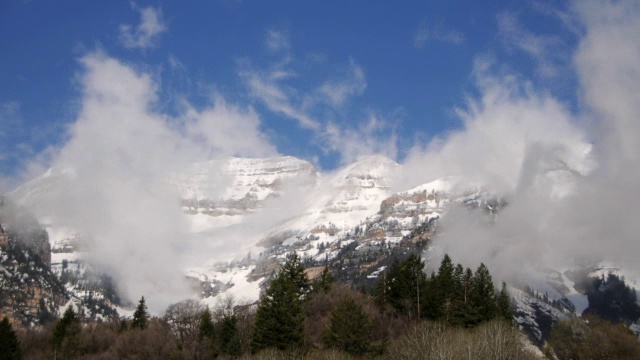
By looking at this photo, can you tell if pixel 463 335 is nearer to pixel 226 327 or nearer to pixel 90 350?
pixel 226 327

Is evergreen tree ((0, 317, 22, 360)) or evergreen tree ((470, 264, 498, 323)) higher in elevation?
evergreen tree ((470, 264, 498, 323))

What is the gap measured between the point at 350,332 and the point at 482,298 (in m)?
26.6

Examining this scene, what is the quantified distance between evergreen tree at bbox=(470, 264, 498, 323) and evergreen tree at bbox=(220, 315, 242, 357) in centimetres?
3615

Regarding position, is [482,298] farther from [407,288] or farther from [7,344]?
[7,344]

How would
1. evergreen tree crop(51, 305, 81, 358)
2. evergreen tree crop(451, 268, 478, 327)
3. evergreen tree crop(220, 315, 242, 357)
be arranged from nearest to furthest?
evergreen tree crop(451, 268, 478, 327), evergreen tree crop(220, 315, 242, 357), evergreen tree crop(51, 305, 81, 358)

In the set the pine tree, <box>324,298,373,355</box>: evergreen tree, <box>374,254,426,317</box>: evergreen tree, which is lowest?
the pine tree

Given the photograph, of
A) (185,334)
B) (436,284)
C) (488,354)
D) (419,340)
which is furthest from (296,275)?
(185,334)

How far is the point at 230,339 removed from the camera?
84812 mm

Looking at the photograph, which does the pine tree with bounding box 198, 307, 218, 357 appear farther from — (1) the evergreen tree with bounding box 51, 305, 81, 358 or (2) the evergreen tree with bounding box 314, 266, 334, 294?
(1) the evergreen tree with bounding box 51, 305, 81, 358

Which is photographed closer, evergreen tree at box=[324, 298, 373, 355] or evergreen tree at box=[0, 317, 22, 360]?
evergreen tree at box=[324, 298, 373, 355]

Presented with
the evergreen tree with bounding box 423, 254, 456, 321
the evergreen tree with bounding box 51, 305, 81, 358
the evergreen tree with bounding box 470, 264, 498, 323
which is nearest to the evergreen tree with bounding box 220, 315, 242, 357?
the evergreen tree with bounding box 423, 254, 456, 321

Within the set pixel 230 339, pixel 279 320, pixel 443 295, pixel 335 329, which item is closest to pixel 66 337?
pixel 230 339

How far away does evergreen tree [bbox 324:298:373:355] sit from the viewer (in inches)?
2408

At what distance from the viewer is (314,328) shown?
82.8 m
